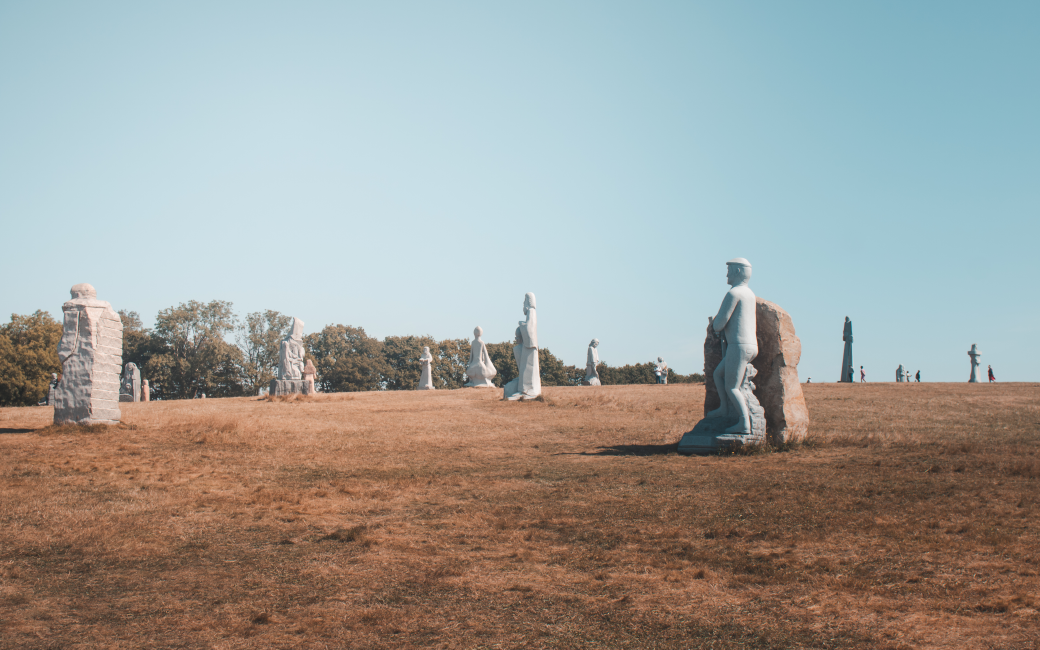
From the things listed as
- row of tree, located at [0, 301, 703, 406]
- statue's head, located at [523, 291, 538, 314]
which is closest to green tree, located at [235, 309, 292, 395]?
row of tree, located at [0, 301, 703, 406]

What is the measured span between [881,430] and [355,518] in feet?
36.5

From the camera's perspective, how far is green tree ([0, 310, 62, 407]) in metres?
43.8

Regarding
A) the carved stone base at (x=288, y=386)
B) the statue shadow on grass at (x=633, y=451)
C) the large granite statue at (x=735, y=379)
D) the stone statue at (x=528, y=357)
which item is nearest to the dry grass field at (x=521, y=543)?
the statue shadow on grass at (x=633, y=451)

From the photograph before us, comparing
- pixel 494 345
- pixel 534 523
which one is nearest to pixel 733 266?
pixel 534 523

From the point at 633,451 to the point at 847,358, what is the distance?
88.7 feet

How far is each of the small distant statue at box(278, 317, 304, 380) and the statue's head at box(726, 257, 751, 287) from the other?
26.2m

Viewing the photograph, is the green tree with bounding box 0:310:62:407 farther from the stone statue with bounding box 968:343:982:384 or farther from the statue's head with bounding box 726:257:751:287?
the stone statue with bounding box 968:343:982:384

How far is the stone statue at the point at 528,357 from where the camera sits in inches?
998

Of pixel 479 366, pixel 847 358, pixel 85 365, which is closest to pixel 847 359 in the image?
pixel 847 358

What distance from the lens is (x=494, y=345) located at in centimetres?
7306

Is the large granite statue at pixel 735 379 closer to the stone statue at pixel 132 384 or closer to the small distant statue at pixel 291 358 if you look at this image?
the small distant statue at pixel 291 358

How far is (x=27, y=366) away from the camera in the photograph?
45031 millimetres

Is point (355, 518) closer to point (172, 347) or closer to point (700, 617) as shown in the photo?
point (700, 617)

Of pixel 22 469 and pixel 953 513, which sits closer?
pixel 953 513
